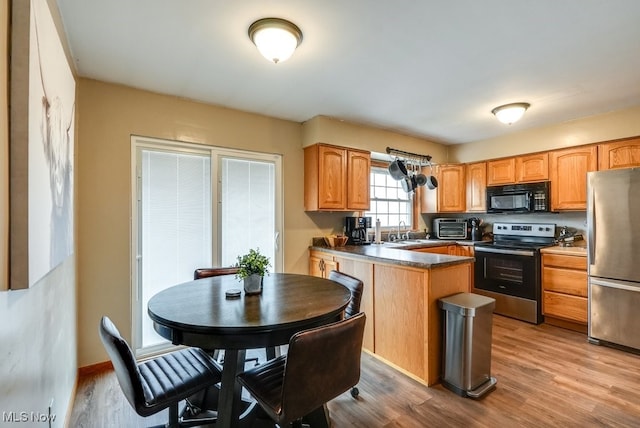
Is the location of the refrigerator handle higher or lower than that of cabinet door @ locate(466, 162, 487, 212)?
lower

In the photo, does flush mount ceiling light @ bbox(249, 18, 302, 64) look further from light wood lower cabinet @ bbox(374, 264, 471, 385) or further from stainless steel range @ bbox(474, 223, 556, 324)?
stainless steel range @ bbox(474, 223, 556, 324)

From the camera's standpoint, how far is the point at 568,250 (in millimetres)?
3408

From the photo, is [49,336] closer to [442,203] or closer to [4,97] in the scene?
[4,97]

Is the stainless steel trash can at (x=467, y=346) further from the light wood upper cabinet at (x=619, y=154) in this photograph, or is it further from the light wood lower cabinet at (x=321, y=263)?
the light wood upper cabinet at (x=619, y=154)

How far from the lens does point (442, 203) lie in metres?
4.73

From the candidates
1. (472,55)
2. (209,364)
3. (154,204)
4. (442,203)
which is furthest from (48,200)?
(442,203)

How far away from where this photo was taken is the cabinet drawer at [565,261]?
3.24 meters

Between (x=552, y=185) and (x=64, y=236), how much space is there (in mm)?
4724

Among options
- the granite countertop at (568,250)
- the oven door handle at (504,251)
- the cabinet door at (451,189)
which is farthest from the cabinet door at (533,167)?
the oven door handle at (504,251)

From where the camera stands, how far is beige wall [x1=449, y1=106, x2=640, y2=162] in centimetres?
319

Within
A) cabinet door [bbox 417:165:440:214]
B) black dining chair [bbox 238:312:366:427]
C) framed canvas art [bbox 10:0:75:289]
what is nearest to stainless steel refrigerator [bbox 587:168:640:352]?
cabinet door [bbox 417:165:440:214]

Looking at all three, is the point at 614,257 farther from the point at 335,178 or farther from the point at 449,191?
the point at 335,178

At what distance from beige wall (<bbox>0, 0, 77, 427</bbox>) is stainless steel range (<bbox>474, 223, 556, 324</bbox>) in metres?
4.24

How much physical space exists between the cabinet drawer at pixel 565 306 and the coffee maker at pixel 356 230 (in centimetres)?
214
